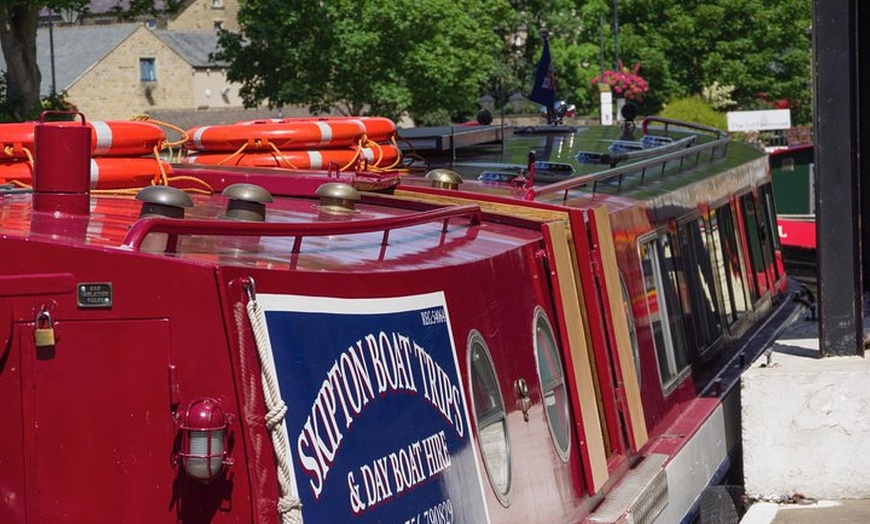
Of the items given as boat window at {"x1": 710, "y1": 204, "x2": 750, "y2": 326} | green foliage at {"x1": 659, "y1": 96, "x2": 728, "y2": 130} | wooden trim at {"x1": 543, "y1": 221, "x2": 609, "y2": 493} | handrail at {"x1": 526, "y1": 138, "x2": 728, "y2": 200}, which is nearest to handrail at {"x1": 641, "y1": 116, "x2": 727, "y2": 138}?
boat window at {"x1": 710, "y1": 204, "x2": 750, "y2": 326}

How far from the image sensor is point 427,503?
5402 mm

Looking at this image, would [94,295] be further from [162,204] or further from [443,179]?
[443,179]

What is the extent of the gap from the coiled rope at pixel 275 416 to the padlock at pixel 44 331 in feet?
1.76

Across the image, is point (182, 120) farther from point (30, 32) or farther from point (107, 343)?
point (107, 343)

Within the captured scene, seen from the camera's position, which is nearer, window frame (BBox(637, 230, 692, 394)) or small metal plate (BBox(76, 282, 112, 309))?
small metal plate (BBox(76, 282, 112, 309))

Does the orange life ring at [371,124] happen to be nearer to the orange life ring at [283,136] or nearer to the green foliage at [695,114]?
the orange life ring at [283,136]

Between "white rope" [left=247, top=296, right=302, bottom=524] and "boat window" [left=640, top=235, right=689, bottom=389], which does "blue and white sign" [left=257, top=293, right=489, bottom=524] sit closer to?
"white rope" [left=247, top=296, right=302, bottom=524]

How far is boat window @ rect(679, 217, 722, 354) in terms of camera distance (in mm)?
10641

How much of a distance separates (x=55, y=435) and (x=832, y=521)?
4.66 meters

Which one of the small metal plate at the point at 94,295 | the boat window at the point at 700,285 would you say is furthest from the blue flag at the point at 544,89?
the small metal plate at the point at 94,295

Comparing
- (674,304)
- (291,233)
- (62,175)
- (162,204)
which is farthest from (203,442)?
(674,304)

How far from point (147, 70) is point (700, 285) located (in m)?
68.4

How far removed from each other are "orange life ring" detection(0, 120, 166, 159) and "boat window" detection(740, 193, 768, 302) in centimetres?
732

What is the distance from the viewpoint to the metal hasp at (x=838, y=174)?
334 inches
